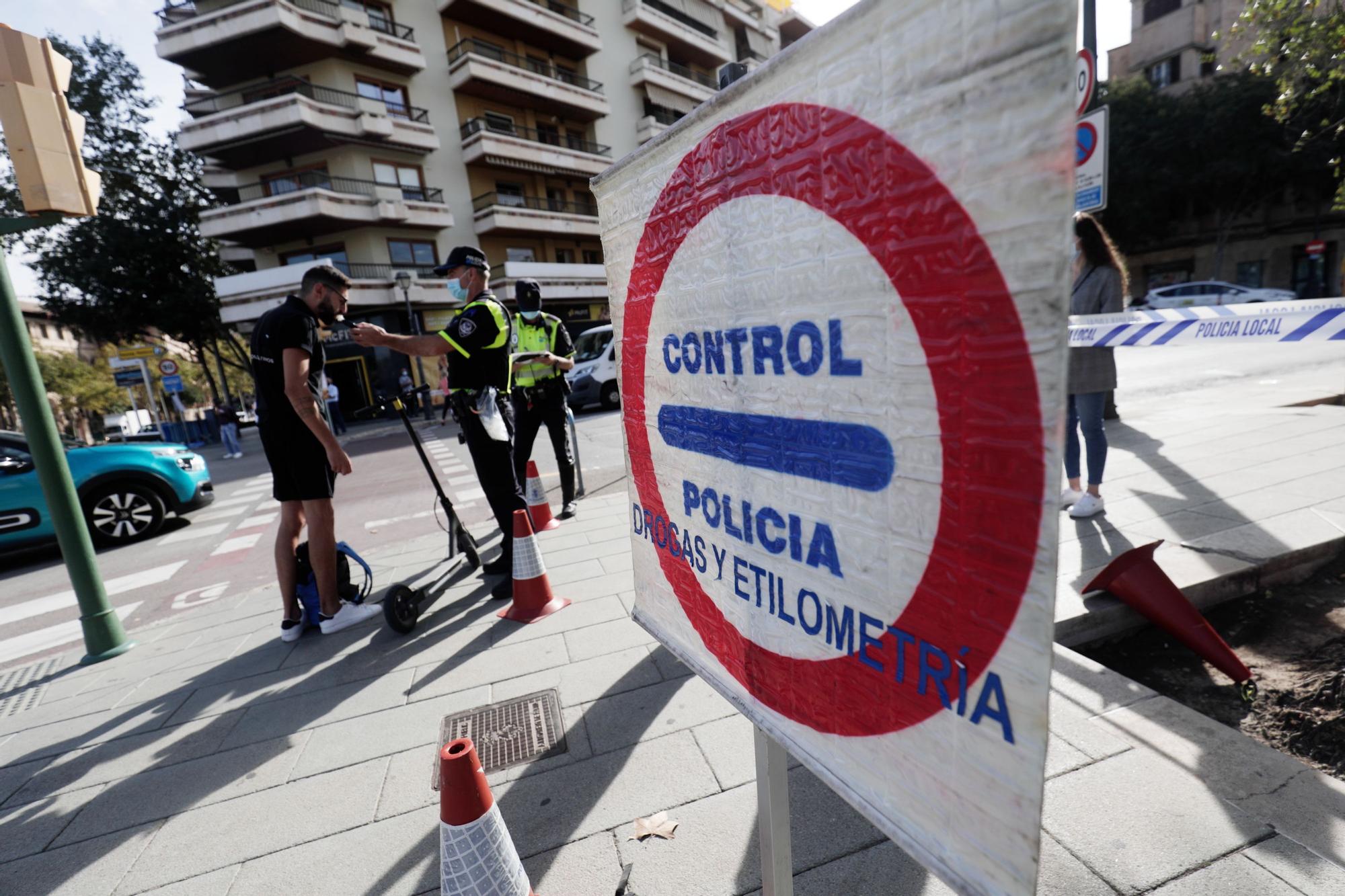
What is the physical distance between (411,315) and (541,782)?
20940 millimetres

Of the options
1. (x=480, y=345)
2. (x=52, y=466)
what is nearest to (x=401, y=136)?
(x=52, y=466)

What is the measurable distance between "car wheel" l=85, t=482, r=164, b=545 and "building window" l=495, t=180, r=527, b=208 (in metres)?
21.6

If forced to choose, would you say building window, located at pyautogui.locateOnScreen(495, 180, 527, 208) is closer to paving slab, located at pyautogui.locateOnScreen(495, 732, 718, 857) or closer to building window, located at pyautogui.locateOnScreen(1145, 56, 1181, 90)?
paving slab, located at pyautogui.locateOnScreen(495, 732, 718, 857)

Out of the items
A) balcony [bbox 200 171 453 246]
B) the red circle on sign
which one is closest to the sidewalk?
the red circle on sign

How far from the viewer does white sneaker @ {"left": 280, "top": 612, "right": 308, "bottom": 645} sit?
3.68 metres

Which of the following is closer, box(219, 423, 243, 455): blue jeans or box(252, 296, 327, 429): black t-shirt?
box(252, 296, 327, 429): black t-shirt

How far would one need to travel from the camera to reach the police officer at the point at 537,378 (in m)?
5.04

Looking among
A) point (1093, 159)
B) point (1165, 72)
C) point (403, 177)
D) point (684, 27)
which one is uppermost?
point (684, 27)

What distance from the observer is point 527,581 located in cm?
364

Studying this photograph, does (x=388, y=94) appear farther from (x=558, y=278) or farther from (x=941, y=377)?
(x=941, y=377)

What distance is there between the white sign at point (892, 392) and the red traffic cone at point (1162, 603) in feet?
7.92

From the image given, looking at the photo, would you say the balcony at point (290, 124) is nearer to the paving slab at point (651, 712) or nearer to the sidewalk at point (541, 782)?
the sidewalk at point (541, 782)

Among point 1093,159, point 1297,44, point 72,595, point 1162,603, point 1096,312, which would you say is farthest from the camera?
point 1297,44

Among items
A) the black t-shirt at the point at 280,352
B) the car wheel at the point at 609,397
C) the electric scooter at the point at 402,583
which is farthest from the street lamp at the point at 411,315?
the black t-shirt at the point at 280,352
